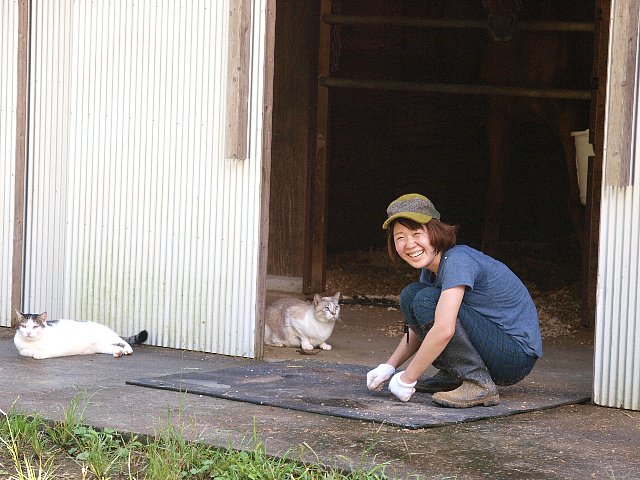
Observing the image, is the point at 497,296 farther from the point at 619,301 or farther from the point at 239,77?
the point at 239,77

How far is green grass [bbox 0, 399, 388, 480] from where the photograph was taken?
11.9ft

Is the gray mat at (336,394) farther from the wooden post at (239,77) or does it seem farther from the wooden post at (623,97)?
the wooden post at (239,77)

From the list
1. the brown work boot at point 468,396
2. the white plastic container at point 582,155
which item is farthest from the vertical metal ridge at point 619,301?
the white plastic container at point 582,155

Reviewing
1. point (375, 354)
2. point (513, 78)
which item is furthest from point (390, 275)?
point (375, 354)

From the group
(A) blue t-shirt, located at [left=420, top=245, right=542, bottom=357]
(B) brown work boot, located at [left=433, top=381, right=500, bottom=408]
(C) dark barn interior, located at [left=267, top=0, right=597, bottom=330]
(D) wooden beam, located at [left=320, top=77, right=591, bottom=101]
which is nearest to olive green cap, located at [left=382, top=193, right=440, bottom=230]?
(A) blue t-shirt, located at [left=420, top=245, right=542, bottom=357]

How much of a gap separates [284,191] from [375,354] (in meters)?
2.81

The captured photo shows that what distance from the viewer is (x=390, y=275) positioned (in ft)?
32.6

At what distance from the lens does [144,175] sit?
6.60m

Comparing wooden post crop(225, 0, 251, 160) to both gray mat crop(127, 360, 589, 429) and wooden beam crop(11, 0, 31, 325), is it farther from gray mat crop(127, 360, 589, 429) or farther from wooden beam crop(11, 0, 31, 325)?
wooden beam crop(11, 0, 31, 325)

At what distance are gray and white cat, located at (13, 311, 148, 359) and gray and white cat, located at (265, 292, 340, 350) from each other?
3.31 feet

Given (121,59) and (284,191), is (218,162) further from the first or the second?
(284,191)

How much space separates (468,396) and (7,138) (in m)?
3.94

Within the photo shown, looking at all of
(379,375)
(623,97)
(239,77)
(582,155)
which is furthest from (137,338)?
(582,155)

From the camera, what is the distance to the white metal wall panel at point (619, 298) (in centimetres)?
498
